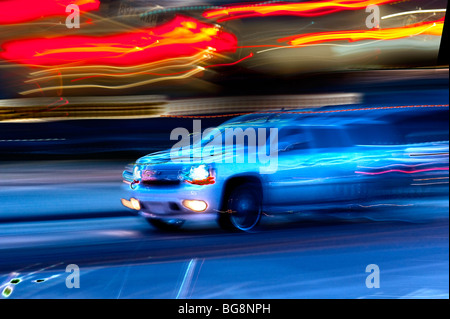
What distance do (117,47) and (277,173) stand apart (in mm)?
2505

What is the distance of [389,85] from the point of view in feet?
23.5

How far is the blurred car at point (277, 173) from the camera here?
596 centimetres

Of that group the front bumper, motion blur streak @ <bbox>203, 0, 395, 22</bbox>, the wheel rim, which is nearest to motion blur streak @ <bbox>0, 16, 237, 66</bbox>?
motion blur streak @ <bbox>203, 0, 395, 22</bbox>

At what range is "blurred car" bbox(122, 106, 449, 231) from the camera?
5.96 meters

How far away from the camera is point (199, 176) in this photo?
5941 millimetres

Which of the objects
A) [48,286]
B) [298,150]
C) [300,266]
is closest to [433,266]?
[300,266]

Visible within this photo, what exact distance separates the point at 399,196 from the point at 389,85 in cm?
147

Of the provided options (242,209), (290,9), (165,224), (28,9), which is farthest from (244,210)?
(28,9)

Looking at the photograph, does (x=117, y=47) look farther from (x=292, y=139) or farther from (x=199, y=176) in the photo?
(x=292, y=139)

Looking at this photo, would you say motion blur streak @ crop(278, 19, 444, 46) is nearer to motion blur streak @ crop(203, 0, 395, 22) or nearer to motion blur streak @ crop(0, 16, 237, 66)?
motion blur streak @ crop(203, 0, 395, 22)

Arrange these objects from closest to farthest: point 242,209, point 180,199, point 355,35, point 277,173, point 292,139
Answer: point 180,199
point 242,209
point 277,173
point 292,139
point 355,35

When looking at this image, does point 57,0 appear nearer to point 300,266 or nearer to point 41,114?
point 41,114

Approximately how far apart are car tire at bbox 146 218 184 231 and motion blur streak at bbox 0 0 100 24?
264cm

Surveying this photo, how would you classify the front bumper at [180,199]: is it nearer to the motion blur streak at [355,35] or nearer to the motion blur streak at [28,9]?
the motion blur streak at [355,35]
